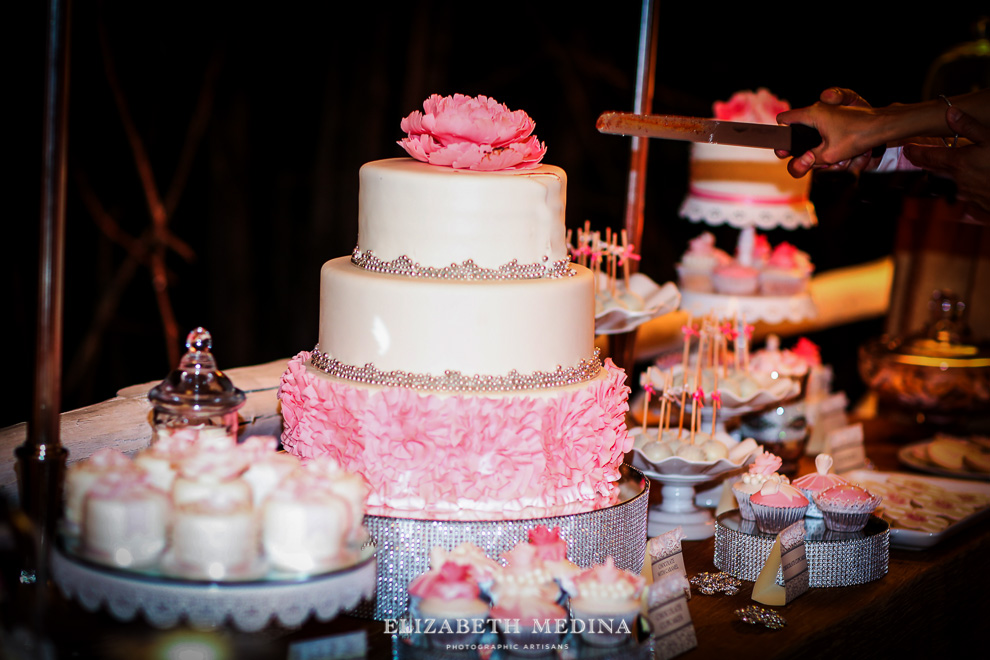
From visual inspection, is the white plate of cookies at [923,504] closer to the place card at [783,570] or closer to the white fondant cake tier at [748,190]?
the place card at [783,570]

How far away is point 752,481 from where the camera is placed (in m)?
2.18

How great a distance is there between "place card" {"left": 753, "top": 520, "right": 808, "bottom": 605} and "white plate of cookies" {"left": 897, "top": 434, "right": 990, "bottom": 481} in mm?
1225

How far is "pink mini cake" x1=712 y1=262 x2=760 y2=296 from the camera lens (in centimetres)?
308

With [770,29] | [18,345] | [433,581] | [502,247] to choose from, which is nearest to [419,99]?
[18,345]

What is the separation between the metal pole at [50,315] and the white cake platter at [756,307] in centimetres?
193

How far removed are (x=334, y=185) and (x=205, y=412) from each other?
3.82 meters

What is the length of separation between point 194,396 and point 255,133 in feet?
12.9

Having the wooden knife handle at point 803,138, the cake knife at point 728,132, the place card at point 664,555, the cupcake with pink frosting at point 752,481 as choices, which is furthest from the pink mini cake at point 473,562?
the wooden knife handle at point 803,138

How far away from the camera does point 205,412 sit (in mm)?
1677

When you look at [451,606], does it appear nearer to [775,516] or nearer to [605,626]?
[605,626]

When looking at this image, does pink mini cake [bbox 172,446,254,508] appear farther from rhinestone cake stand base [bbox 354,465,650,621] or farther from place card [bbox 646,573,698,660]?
place card [bbox 646,573,698,660]

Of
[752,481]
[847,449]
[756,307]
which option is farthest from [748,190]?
[752,481]

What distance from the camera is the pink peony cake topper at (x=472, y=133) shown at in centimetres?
185

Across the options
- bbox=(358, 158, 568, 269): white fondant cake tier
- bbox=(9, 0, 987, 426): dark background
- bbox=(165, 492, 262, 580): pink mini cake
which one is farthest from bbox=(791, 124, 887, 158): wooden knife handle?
bbox=(9, 0, 987, 426): dark background
